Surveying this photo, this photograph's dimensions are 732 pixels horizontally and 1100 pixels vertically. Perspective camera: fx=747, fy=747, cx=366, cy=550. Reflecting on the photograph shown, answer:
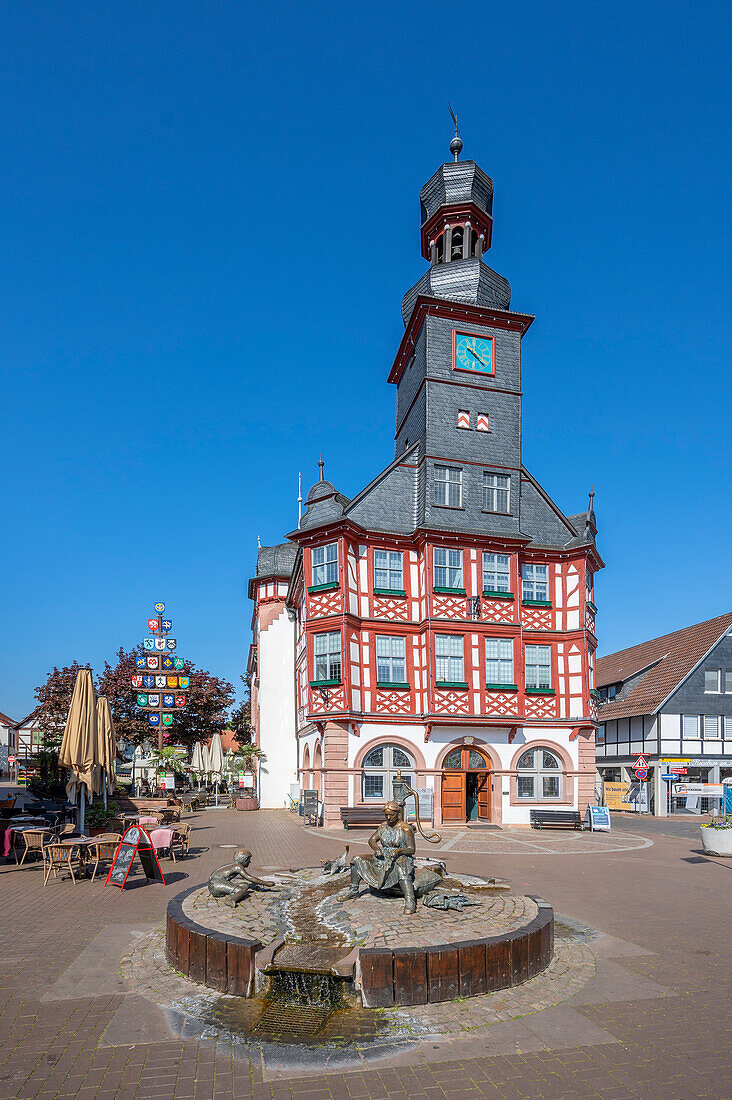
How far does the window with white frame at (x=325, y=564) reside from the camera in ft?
90.1

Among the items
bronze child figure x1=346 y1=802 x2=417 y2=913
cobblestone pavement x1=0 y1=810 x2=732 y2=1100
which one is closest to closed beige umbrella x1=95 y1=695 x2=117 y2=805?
cobblestone pavement x1=0 y1=810 x2=732 y2=1100

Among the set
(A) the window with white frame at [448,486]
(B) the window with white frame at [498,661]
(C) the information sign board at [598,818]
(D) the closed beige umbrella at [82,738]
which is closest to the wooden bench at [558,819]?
(C) the information sign board at [598,818]

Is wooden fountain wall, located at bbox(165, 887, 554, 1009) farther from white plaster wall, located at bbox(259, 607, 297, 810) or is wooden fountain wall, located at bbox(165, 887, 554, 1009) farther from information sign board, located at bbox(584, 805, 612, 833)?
white plaster wall, located at bbox(259, 607, 297, 810)

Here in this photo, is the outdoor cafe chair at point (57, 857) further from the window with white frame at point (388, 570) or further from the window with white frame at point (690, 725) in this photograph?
the window with white frame at point (690, 725)

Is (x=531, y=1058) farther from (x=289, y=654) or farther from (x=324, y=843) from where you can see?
(x=289, y=654)

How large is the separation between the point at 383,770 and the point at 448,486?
11.1 metres

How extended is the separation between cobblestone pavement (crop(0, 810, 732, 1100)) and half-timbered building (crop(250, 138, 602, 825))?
15.4 metres

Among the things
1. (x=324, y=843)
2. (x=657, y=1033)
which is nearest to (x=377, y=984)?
(x=657, y=1033)

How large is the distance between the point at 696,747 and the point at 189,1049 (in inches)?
1428

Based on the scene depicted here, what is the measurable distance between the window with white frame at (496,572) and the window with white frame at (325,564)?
5868 millimetres

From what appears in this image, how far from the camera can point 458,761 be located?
90.8 ft

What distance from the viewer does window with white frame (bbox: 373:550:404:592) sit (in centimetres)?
2842

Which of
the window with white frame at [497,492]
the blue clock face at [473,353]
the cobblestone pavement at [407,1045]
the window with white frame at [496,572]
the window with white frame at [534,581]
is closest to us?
the cobblestone pavement at [407,1045]

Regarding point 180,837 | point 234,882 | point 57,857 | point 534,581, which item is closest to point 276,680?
point 534,581
